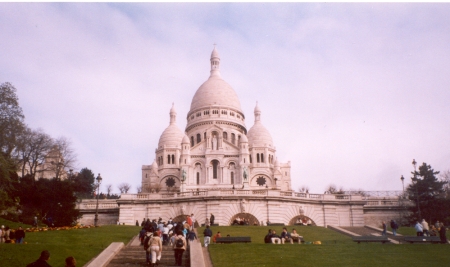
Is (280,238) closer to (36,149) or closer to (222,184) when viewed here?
(36,149)

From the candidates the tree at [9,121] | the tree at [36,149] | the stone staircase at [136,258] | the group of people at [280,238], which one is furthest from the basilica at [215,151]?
the stone staircase at [136,258]

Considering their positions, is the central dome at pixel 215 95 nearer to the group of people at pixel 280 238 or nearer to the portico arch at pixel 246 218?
the portico arch at pixel 246 218

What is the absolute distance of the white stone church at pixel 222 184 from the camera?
4250cm

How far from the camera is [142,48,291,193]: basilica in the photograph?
78.4 metres

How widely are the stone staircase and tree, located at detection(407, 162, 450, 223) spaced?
28.9 m

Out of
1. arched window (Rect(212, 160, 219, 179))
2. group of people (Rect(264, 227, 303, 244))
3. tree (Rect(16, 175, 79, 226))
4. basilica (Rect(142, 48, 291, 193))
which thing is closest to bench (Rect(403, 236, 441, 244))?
group of people (Rect(264, 227, 303, 244))

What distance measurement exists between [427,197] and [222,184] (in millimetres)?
33881

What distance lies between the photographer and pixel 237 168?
7838 centimetres

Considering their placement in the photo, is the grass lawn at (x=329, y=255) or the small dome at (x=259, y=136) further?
the small dome at (x=259, y=136)

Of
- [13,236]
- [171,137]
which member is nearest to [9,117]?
[13,236]

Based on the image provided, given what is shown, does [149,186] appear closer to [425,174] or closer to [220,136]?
[220,136]

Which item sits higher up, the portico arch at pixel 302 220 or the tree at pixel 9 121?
the tree at pixel 9 121

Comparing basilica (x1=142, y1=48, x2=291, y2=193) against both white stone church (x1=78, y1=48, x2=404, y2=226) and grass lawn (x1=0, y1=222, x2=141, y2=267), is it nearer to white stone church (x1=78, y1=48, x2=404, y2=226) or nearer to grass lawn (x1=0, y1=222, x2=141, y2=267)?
white stone church (x1=78, y1=48, x2=404, y2=226)

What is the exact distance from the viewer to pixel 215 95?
92250mm
